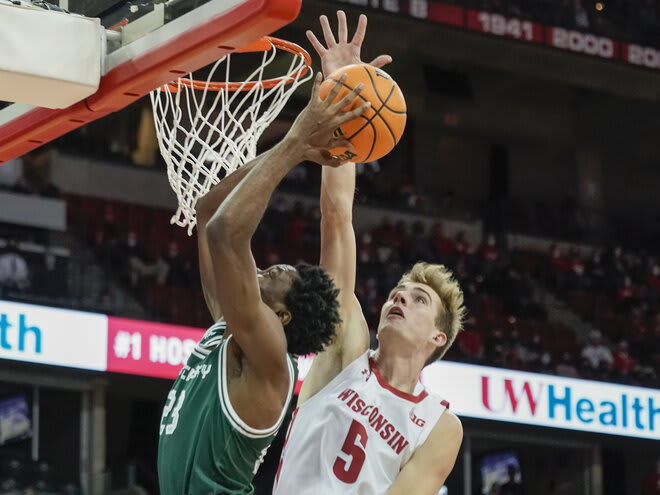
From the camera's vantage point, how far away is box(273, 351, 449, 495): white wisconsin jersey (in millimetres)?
4004

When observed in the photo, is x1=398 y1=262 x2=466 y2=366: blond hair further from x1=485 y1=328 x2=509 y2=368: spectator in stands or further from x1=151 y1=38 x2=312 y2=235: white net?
x1=485 y1=328 x2=509 y2=368: spectator in stands

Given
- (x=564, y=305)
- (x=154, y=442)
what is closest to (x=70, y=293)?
(x=154, y=442)

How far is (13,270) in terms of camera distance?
457 inches

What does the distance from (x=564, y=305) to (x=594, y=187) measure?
459 cm

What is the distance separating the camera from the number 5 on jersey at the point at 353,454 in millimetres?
3998

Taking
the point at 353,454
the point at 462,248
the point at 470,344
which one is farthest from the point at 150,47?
the point at 462,248

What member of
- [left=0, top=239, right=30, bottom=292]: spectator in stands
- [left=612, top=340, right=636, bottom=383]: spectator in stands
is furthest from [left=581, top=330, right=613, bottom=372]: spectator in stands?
[left=0, top=239, right=30, bottom=292]: spectator in stands

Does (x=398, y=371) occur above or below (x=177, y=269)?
below

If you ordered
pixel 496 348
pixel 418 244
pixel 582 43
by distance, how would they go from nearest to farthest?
pixel 496 348, pixel 582 43, pixel 418 244

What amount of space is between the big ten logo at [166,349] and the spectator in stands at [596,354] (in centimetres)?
465

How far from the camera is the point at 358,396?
13.6ft

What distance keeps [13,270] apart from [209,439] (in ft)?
28.2

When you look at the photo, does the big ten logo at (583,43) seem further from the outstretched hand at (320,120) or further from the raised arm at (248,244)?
the raised arm at (248,244)

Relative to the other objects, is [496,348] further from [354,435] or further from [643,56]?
[354,435]
